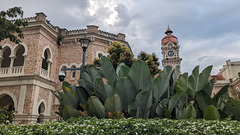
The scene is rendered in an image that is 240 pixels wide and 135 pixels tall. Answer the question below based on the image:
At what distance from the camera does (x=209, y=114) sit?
11.6ft

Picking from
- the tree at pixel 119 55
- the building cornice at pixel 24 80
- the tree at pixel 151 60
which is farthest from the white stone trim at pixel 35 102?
the tree at pixel 151 60

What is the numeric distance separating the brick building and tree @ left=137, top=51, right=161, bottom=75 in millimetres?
3396

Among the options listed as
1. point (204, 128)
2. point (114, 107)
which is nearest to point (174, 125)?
point (204, 128)

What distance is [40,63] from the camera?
1311cm

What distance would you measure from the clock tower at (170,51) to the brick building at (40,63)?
28.4 meters

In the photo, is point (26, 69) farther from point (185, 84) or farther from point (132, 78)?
point (185, 84)

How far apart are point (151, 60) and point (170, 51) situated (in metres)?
32.4

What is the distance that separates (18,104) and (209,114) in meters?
11.9

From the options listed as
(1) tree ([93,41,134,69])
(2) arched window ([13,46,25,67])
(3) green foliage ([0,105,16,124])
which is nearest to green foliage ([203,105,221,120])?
(3) green foliage ([0,105,16,124])

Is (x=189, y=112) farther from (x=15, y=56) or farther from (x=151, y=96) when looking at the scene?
(x=15, y=56)

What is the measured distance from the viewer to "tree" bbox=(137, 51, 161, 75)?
12677 millimetres

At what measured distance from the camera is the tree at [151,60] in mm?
12677

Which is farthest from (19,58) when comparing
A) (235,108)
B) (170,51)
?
(170,51)

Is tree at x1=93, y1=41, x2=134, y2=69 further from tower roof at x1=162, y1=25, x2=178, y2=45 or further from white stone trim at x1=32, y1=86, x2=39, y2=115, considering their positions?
tower roof at x1=162, y1=25, x2=178, y2=45
